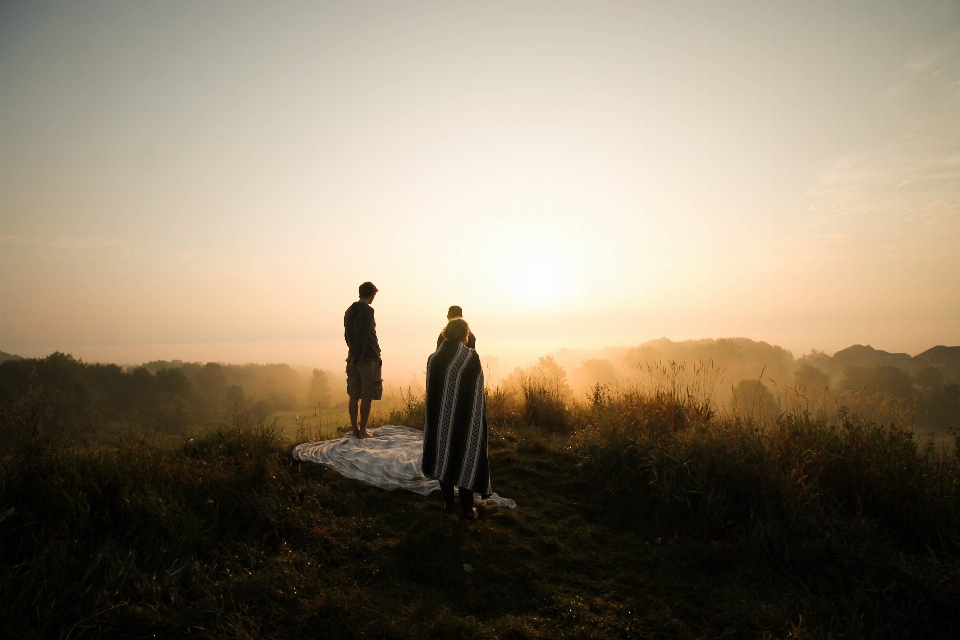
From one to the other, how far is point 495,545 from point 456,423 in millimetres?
1265

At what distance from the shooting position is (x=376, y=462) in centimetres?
635

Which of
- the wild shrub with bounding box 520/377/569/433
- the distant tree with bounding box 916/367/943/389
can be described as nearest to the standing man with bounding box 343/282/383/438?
the wild shrub with bounding box 520/377/569/433

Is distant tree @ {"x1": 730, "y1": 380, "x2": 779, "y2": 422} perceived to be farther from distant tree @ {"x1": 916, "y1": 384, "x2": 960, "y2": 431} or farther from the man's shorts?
the man's shorts

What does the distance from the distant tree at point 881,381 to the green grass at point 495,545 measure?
77cm

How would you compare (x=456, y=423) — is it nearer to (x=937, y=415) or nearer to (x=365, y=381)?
(x=365, y=381)

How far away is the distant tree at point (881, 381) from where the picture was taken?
5965mm

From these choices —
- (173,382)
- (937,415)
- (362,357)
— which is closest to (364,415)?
(362,357)

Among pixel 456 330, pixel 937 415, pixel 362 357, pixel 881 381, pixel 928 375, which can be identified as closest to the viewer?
pixel 456 330

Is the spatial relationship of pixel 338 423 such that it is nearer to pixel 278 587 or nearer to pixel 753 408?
pixel 278 587

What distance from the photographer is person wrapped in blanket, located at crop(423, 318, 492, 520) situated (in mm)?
4988

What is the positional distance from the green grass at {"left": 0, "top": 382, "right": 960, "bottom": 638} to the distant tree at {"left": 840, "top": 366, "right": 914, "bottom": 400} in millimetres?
767

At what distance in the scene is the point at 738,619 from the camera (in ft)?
11.1

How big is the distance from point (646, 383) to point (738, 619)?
4816 millimetres

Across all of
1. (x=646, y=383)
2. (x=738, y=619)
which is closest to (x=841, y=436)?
(x=646, y=383)
